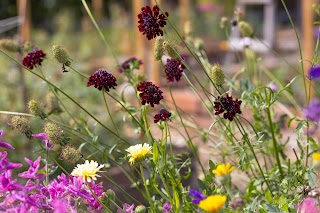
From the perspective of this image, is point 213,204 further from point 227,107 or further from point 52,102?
point 52,102

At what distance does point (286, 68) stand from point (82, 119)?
3543 mm

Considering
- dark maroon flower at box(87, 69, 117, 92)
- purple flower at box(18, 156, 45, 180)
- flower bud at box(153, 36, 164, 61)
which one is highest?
flower bud at box(153, 36, 164, 61)

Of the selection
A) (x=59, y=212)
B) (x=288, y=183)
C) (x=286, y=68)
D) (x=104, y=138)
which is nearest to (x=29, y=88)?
(x=104, y=138)

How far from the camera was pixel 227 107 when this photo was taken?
1094 mm

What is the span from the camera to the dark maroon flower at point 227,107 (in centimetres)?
108

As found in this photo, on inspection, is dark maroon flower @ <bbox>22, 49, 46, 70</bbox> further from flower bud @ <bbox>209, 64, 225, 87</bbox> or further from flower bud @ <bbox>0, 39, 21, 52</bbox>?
flower bud @ <bbox>209, 64, 225, 87</bbox>

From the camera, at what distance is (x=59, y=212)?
876 millimetres

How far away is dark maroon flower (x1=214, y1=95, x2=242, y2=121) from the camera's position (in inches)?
42.7

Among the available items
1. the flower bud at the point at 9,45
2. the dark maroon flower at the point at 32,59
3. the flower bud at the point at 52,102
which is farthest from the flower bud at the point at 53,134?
the flower bud at the point at 9,45

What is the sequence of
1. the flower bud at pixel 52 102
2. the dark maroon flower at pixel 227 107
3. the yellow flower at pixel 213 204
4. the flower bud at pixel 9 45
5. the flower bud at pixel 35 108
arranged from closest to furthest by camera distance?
the yellow flower at pixel 213 204
the dark maroon flower at pixel 227 107
the flower bud at pixel 35 108
the flower bud at pixel 52 102
the flower bud at pixel 9 45

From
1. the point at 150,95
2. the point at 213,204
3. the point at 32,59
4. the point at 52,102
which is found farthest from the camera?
the point at 52,102

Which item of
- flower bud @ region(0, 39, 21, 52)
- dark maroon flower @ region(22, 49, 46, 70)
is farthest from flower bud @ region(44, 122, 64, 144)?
flower bud @ region(0, 39, 21, 52)

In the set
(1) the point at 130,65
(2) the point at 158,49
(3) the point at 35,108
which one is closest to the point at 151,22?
(2) the point at 158,49

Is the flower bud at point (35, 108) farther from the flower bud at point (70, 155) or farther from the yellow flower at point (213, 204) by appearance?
the yellow flower at point (213, 204)
